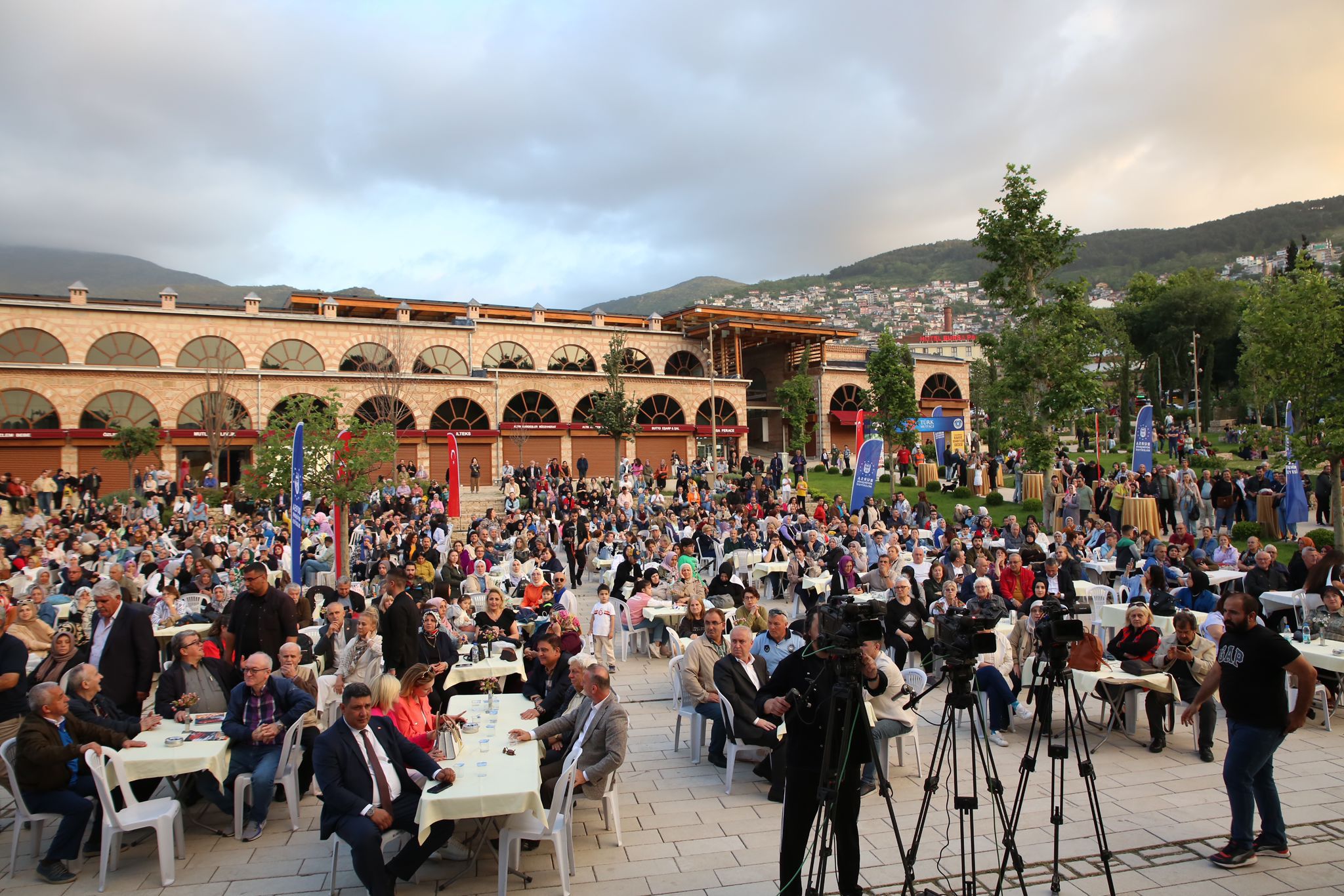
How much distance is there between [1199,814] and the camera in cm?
537

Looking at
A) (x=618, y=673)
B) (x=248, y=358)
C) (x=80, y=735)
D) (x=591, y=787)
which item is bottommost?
(x=618, y=673)

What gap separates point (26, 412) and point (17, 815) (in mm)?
29407

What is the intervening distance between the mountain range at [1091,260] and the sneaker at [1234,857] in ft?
284

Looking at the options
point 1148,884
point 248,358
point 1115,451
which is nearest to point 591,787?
point 1148,884

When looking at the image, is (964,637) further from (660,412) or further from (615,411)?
(660,412)

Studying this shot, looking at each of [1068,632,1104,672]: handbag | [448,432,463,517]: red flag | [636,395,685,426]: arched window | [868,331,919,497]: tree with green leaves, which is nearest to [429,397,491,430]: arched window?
[636,395,685,426]: arched window

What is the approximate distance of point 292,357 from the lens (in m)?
31.9

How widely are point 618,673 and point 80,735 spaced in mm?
5711

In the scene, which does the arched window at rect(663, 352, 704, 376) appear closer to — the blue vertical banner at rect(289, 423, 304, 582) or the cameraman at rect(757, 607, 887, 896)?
the blue vertical banner at rect(289, 423, 304, 582)

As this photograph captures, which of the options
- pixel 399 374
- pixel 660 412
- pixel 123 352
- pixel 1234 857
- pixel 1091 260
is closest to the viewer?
pixel 1234 857

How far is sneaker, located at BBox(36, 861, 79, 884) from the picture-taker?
470 cm

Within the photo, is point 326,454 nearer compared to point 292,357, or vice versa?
point 326,454

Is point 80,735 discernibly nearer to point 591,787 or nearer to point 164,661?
point 591,787

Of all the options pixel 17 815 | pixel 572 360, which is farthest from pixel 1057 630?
pixel 572 360
